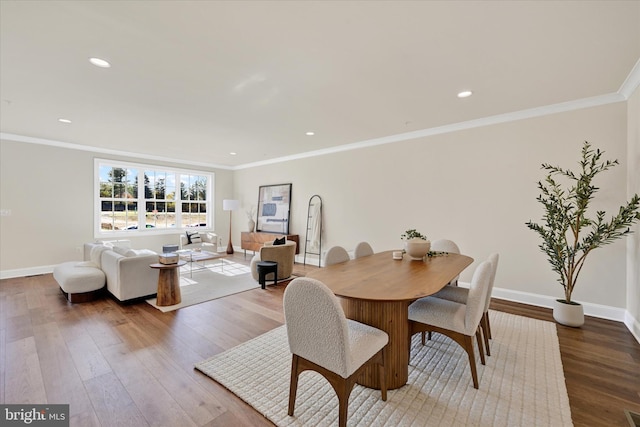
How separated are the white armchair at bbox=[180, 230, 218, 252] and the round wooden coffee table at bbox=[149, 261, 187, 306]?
2.83 meters

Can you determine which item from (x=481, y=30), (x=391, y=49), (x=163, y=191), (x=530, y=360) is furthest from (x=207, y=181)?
(x=530, y=360)

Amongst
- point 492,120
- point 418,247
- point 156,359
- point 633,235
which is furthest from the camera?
point 492,120

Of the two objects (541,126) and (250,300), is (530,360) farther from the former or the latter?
(250,300)

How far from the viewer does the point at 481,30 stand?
196cm

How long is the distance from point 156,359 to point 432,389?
2.27m

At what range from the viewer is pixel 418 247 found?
8.43 ft

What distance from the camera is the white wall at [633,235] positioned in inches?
105

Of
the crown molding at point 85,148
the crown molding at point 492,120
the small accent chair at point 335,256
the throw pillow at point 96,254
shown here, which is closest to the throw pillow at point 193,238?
the crown molding at point 85,148

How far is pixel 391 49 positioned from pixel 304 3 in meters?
0.85

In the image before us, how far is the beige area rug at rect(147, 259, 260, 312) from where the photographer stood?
3789 mm

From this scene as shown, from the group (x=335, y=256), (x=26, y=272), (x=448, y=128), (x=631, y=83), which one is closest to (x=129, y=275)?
(x=335, y=256)

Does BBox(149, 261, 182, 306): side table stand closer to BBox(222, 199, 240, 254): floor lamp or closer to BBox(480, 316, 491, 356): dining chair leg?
BBox(480, 316, 491, 356): dining chair leg

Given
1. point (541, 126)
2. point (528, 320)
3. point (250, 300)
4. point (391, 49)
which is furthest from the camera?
point (250, 300)

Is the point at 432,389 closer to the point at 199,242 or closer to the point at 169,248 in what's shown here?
the point at 199,242
